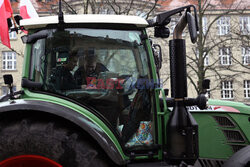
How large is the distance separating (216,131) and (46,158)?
8.06 feet

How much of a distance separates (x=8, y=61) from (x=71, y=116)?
38076 mm

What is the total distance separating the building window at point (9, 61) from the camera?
37.7m

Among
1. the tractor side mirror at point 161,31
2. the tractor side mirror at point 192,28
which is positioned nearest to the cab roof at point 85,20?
the tractor side mirror at point 161,31

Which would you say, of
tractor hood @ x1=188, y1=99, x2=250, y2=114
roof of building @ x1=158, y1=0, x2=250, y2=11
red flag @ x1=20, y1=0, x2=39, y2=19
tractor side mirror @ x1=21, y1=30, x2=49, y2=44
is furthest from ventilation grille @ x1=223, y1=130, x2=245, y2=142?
roof of building @ x1=158, y1=0, x2=250, y2=11

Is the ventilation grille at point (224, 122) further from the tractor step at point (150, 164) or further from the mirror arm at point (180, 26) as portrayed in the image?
the mirror arm at point (180, 26)

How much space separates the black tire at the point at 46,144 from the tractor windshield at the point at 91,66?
1.94 feet

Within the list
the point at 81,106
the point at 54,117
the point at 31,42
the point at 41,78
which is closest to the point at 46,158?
the point at 54,117

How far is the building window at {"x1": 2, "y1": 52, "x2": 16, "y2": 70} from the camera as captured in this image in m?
37.7

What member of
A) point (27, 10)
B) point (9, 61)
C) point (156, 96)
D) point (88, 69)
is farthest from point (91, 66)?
point (9, 61)

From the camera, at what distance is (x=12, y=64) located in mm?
37719

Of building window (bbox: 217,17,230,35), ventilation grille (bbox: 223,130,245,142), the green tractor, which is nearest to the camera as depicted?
the green tractor

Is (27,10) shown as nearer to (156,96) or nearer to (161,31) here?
(161,31)

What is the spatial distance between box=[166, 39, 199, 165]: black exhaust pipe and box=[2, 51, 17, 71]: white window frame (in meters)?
37.2

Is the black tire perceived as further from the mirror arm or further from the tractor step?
the mirror arm
